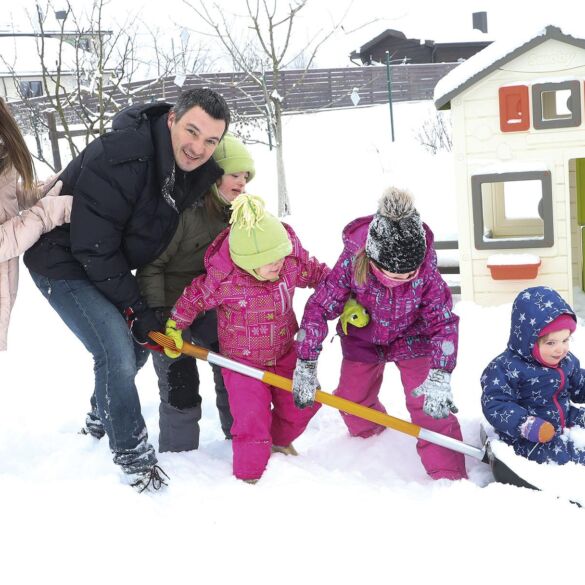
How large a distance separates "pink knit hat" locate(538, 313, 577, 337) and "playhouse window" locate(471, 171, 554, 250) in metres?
2.29

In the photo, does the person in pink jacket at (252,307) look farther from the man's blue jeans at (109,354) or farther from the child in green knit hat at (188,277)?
the man's blue jeans at (109,354)

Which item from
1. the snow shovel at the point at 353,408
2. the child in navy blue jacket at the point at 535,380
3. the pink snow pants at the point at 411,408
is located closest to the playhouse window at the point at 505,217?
the pink snow pants at the point at 411,408

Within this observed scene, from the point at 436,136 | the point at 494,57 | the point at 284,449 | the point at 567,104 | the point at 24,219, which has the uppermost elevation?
the point at 494,57

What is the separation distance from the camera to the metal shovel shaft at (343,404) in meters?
2.75

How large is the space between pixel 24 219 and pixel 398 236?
4.48 ft

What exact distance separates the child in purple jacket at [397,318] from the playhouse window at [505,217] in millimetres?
2248

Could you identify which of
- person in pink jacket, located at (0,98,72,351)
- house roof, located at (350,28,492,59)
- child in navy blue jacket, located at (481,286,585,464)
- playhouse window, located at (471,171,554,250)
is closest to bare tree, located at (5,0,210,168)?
playhouse window, located at (471,171,554,250)

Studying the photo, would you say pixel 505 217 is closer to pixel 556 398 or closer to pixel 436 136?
pixel 556 398

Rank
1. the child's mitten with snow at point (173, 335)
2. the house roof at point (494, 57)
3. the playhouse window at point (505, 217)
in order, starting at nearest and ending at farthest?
the child's mitten with snow at point (173, 335)
the house roof at point (494, 57)
the playhouse window at point (505, 217)

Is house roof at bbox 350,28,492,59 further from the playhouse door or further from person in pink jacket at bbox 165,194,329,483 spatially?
person in pink jacket at bbox 165,194,329,483

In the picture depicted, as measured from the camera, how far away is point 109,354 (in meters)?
2.62

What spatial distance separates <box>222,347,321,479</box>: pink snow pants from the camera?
2.83 m

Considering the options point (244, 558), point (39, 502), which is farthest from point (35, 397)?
point (244, 558)

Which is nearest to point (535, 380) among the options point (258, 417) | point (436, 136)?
point (258, 417)
